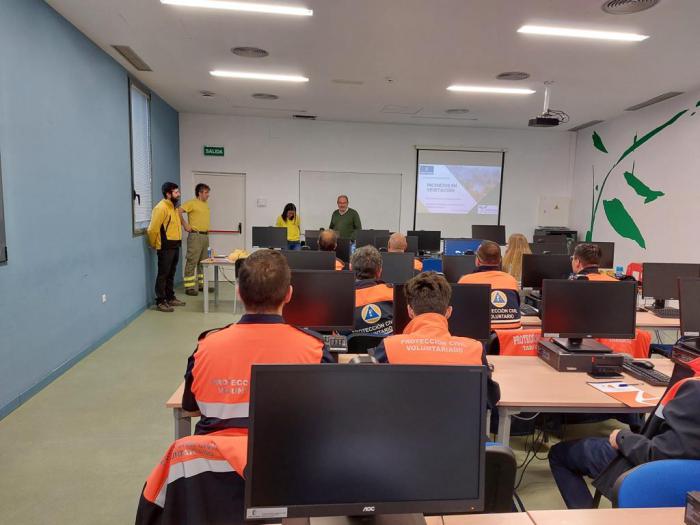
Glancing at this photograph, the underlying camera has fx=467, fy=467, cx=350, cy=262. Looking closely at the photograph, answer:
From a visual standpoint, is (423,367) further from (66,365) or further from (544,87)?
(544,87)

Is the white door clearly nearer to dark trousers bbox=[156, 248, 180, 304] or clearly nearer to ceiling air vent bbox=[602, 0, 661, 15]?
dark trousers bbox=[156, 248, 180, 304]

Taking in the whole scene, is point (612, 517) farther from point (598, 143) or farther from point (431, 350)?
point (598, 143)

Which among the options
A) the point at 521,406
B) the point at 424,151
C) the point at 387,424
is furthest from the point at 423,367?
the point at 424,151

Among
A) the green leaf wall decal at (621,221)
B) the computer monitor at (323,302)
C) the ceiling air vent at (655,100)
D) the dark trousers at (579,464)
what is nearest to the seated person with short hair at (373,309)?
the computer monitor at (323,302)

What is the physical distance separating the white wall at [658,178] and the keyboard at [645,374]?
14.8ft

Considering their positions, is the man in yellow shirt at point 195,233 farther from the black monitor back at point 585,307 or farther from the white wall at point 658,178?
the white wall at point 658,178

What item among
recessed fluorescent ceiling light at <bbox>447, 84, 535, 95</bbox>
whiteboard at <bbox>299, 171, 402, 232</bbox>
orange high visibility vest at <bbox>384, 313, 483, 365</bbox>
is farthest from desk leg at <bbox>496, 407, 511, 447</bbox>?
whiteboard at <bbox>299, 171, 402, 232</bbox>

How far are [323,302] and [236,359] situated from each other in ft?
4.74

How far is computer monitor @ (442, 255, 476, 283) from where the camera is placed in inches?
192

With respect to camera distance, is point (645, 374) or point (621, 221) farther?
point (621, 221)

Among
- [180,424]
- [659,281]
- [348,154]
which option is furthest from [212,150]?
[180,424]

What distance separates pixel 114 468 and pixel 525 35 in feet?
15.1

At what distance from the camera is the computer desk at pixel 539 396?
6.88ft

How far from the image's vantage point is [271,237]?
6852 mm
